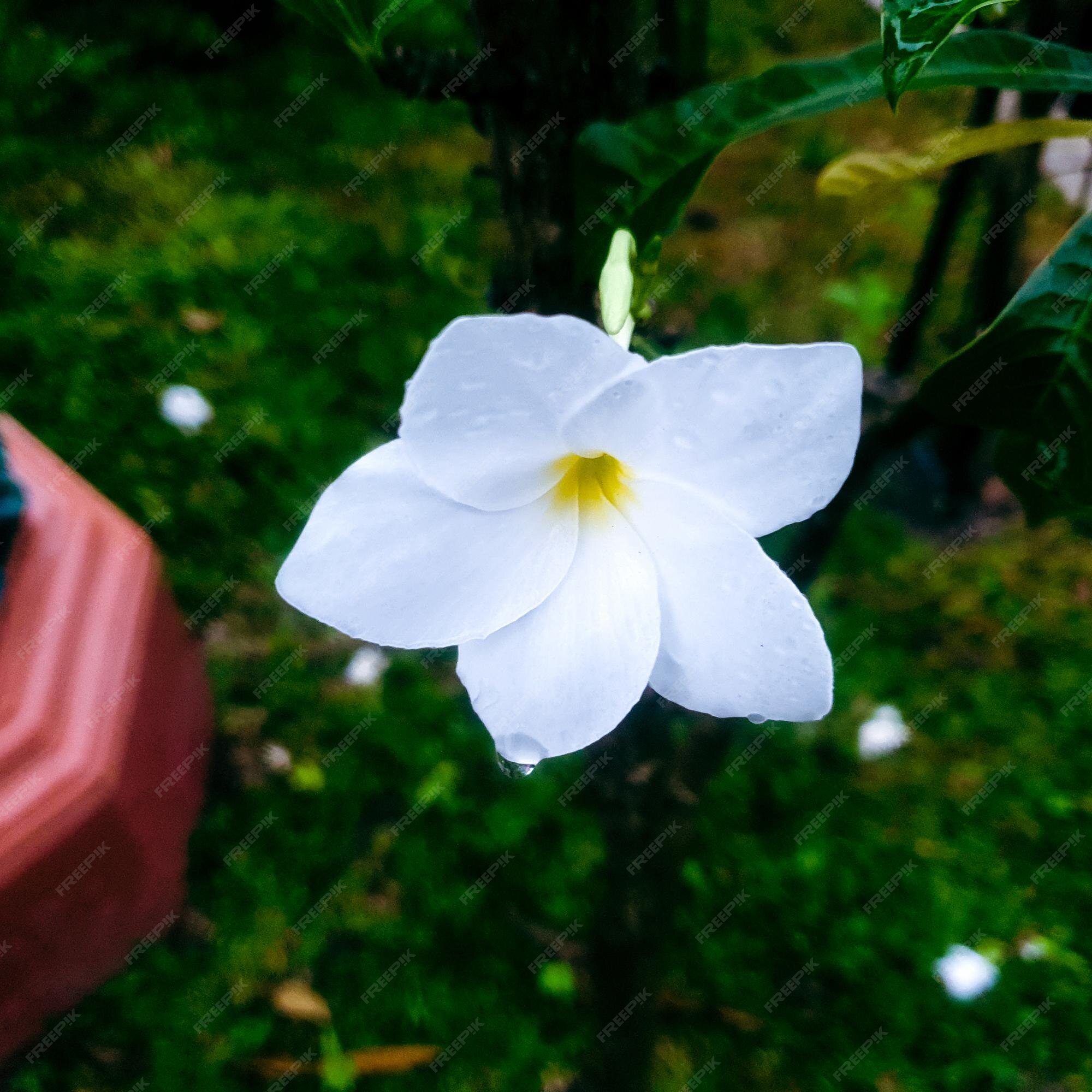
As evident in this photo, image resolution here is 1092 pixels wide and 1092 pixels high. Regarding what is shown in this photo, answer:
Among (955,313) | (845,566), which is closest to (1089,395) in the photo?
(845,566)

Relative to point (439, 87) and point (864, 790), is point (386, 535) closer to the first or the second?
point (439, 87)

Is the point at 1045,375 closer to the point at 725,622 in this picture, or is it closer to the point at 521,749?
the point at 725,622

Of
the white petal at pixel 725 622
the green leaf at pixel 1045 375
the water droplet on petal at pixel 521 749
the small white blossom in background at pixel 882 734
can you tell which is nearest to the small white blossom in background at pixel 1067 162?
the small white blossom in background at pixel 882 734

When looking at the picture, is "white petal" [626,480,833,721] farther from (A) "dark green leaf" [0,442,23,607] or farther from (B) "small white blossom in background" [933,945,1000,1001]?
(B) "small white blossom in background" [933,945,1000,1001]

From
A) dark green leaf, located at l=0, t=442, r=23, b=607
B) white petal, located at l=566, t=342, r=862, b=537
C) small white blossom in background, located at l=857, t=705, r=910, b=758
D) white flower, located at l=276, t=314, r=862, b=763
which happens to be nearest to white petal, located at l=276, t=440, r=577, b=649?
white flower, located at l=276, t=314, r=862, b=763

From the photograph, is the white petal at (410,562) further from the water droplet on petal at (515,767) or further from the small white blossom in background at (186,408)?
the small white blossom in background at (186,408)

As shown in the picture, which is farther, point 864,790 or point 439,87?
point 864,790
